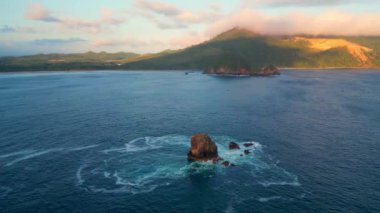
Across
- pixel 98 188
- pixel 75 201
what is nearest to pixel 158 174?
pixel 98 188

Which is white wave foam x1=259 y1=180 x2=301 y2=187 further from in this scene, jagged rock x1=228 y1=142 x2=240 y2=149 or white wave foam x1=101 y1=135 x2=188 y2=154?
white wave foam x1=101 y1=135 x2=188 y2=154

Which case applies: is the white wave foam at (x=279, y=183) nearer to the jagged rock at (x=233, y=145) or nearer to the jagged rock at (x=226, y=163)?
the jagged rock at (x=226, y=163)

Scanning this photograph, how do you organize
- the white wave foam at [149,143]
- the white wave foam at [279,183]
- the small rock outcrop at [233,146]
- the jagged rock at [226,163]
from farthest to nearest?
Result: the white wave foam at [149,143] < the small rock outcrop at [233,146] < the jagged rock at [226,163] < the white wave foam at [279,183]

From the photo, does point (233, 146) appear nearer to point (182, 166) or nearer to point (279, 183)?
point (182, 166)

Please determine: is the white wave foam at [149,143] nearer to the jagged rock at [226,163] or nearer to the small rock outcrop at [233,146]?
the small rock outcrop at [233,146]

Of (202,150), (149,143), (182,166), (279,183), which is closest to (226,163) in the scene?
(202,150)

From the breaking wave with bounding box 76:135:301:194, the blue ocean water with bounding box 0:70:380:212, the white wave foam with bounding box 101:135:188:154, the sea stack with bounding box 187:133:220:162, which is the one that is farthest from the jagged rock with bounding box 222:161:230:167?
the white wave foam with bounding box 101:135:188:154

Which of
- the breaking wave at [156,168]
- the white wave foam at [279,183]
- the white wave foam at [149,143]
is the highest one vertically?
the white wave foam at [149,143]

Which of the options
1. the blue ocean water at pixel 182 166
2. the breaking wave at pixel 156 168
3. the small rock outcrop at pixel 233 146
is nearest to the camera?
the blue ocean water at pixel 182 166

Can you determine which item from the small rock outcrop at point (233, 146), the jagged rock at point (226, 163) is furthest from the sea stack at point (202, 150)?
the small rock outcrop at point (233, 146)

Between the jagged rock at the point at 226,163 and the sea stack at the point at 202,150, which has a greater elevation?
the sea stack at the point at 202,150

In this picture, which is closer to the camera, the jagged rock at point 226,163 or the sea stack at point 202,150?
the jagged rock at point 226,163
